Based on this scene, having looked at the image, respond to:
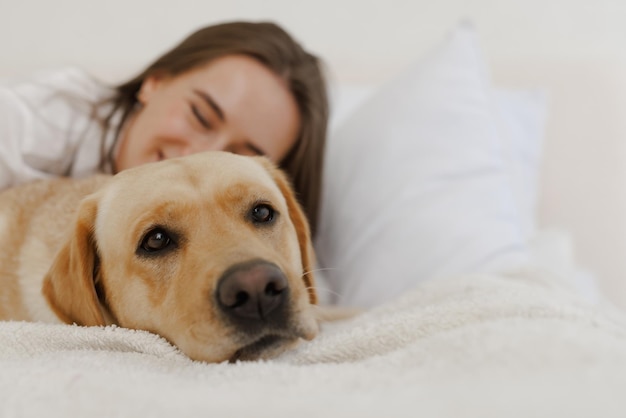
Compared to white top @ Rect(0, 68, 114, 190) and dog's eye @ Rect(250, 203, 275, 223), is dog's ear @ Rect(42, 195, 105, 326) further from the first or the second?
white top @ Rect(0, 68, 114, 190)

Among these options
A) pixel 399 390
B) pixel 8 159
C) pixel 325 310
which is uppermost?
pixel 399 390

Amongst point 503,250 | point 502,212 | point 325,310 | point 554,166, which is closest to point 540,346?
point 325,310

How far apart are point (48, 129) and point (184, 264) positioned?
1287mm

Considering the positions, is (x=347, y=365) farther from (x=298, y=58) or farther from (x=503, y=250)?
→ (x=298, y=58)

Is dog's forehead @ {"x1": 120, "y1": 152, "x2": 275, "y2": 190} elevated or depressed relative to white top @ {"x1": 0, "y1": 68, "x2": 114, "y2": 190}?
elevated

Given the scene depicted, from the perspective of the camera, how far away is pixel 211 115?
6.87 feet

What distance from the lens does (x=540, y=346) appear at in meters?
0.80

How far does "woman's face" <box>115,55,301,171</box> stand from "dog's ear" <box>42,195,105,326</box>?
73 cm

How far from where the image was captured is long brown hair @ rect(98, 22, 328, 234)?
2.39 meters

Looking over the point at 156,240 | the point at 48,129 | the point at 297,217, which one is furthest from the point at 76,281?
the point at 48,129

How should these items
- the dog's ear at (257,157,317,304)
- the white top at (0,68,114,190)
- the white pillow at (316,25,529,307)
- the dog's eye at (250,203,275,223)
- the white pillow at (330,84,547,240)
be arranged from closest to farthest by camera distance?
the dog's eye at (250,203,275,223), the dog's ear at (257,157,317,304), the white top at (0,68,114,190), the white pillow at (316,25,529,307), the white pillow at (330,84,547,240)

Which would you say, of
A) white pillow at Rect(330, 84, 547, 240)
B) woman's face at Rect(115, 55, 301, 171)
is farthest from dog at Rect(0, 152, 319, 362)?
white pillow at Rect(330, 84, 547, 240)

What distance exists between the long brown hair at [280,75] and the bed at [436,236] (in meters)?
0.14

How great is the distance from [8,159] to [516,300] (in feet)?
5.85
